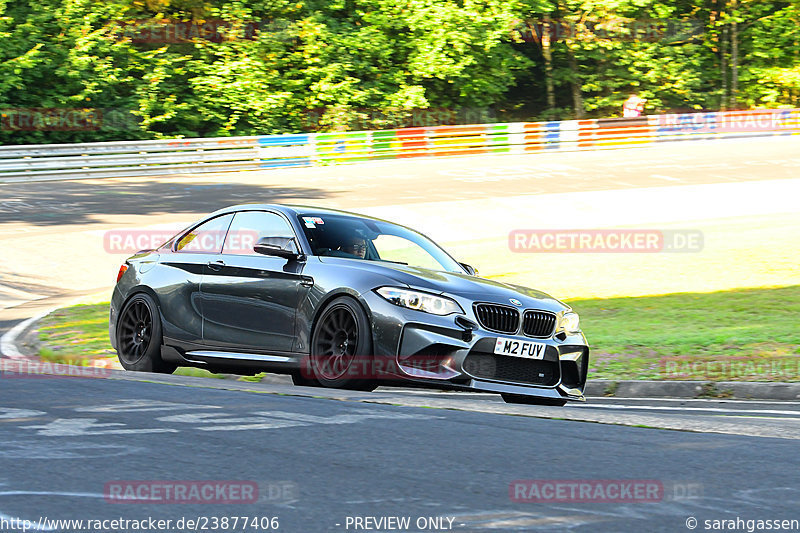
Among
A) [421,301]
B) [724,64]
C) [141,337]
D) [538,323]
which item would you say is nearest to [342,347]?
[421,301]

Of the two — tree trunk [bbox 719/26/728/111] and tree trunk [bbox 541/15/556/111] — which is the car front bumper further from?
tree trunk [bbox 719/26/728/111]

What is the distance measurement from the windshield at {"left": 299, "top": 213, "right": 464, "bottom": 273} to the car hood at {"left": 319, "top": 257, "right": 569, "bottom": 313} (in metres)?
0.28

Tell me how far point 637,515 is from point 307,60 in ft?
130

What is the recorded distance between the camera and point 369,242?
9.81m

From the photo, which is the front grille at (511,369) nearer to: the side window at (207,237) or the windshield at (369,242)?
the windshield at (369,242)

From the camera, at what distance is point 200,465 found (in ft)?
18.8

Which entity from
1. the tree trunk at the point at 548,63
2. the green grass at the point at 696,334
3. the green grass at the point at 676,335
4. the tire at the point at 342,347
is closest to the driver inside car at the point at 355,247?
the tire at the point at 342,347

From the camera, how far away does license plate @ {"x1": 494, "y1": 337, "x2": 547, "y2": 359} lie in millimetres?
8672

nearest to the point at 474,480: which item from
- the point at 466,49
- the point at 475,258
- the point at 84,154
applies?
the point at 475,258

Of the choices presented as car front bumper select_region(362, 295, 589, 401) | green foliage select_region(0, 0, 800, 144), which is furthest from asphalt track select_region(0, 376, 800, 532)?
green foliage select_region(0, 0, 800, 144)

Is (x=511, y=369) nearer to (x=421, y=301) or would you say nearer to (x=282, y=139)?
(x=421, y=301)

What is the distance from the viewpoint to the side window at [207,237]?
10.2 meters

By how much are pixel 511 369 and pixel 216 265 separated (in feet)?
9.15

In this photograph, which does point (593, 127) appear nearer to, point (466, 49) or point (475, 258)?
point (466, 49)
